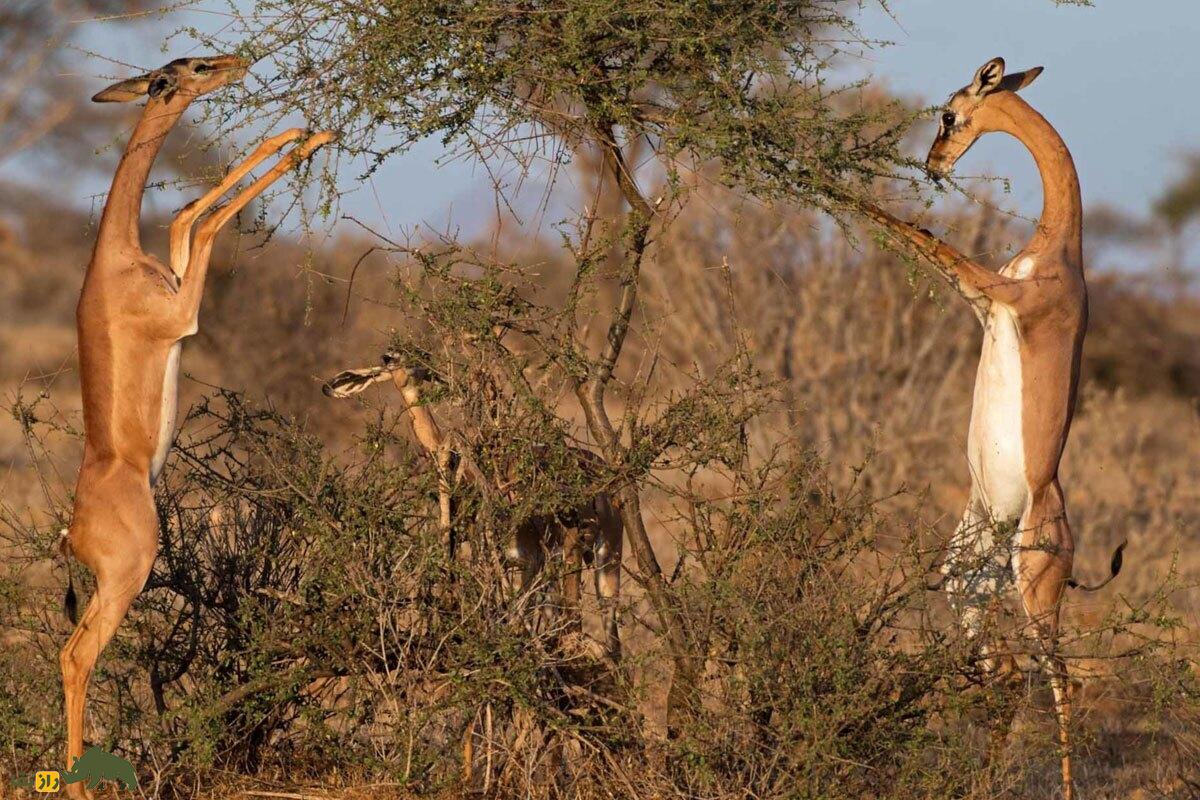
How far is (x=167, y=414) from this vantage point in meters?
5.31

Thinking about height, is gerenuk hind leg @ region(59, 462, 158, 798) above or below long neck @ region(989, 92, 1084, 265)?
below

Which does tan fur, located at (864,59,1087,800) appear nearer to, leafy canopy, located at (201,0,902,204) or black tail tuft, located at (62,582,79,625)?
leafy canopy, located at (201,0,902,204)

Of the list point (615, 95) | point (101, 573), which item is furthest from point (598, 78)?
point (101, 573)

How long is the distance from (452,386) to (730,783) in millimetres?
1558

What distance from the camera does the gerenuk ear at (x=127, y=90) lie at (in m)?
5.62

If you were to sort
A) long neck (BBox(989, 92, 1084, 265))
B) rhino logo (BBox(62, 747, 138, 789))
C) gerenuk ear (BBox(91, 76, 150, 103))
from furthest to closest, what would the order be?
long neck (BBox(989, 92, 1084, 265)), gerenuk ear (BBox(91, 76, 150, 103)), rhino logo (BBox(62, 747, 138, 789))

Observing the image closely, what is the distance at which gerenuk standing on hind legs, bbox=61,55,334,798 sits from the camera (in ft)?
16.4

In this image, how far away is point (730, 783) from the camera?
461 centimetres

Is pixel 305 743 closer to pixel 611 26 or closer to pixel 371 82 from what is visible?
pixel 371 82

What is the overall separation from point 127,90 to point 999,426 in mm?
3592

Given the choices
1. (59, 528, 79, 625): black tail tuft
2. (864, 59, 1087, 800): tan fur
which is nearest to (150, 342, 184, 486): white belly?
(59, 528, 79, 625): black tail tuft

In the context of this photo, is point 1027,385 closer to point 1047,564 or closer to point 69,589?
point 1047,564

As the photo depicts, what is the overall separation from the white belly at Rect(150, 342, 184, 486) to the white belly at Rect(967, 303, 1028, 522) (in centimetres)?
300

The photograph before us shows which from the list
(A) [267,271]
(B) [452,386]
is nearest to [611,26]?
(B) [452,386]
